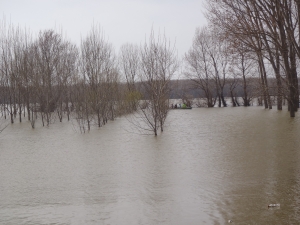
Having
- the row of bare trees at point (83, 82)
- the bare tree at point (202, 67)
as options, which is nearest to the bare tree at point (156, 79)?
the row of bare trees at point (83, 82)

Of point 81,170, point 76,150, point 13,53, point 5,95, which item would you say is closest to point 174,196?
point 81,170

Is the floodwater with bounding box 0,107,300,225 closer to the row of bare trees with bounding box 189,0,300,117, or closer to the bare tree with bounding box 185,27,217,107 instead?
the row of bare trees with bounding box 189,0,300,117

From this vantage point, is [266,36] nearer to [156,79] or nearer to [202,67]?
[156,79]

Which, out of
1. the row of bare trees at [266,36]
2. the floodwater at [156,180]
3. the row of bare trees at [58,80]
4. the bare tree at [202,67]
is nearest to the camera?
the floodwater at [156,180]

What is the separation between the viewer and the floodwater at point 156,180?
5.27 metres

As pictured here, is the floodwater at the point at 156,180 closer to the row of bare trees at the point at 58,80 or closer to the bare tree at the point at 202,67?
the row of bare trees at the point at 58,80

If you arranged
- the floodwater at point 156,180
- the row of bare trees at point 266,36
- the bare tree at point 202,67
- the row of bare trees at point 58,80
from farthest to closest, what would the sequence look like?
the bare tree at point 202,67
the row of bare trees at point 58,80
the row of bare trees at point 266,36
the floodwater at point 156,180

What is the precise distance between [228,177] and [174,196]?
167 centimetres

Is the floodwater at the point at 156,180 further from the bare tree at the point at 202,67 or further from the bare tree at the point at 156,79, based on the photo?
the bare tree at the point at 202,67

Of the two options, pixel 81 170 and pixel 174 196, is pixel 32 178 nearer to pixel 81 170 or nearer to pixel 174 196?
pixel 81 170

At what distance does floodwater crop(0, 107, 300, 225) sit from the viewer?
5.27m

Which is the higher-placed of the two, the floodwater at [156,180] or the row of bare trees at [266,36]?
the row of bare trees at [266,36]

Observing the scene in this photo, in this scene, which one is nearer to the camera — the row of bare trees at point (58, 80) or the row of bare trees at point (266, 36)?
the row of bare trees at point (266, 36)

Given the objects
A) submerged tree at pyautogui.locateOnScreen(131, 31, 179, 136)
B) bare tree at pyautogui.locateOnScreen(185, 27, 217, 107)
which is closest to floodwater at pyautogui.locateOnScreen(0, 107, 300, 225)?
submerged tree at pyautogui.locateOnScreen(131, 31, 179, 136)
